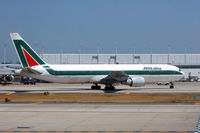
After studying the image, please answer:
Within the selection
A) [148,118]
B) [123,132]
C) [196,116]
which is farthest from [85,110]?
[123,132]

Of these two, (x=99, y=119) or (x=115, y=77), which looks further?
(x=115, y=77)

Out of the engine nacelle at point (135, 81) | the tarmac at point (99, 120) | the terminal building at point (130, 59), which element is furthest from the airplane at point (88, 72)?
the terminal building at point (130, 59)

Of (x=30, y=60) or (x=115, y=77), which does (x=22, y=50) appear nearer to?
(x=30, y=60)

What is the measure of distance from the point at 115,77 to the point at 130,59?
74135mm

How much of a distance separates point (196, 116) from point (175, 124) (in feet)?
12.1

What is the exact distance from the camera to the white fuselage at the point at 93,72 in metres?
52.7

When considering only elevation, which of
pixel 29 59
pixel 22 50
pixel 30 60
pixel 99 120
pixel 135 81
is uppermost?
pixel 22 50

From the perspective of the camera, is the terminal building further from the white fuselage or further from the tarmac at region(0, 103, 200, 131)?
the tarmac at region(0, 103, 200, 131)

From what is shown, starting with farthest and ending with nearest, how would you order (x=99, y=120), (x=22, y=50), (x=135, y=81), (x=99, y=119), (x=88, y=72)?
(x=88, y=72) < (x=135, y=81) < (x=22, y=50) < (x=99, y=119) < (x=99, y=120)

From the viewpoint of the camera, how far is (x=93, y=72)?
54562 millimetres

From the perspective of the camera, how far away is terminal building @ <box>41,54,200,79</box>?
125625 mm

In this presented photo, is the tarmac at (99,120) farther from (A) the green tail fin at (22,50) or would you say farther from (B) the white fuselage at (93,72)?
(B) the white fuselage at (93,72)

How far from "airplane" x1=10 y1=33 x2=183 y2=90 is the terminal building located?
2676 inches

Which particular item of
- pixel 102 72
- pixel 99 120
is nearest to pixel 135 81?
pixel 102 72
